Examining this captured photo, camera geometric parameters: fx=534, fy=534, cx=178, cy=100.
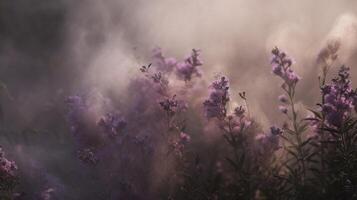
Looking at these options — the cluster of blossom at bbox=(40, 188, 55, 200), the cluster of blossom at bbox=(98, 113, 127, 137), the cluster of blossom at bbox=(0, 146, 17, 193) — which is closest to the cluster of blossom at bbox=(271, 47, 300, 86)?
the cluster of blossom at bbox=(98, 113, 127, 137)

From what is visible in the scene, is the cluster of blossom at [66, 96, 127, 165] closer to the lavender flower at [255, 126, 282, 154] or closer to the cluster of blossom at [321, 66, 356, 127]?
the lavender flower at [255, 126, 282, 154]

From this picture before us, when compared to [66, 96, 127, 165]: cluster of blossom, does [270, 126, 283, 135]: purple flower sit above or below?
below

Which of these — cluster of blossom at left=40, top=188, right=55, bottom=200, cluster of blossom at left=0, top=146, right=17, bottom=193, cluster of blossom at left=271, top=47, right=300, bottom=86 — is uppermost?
cluster of blossom at left=271, top=47, right=300, bottom=86

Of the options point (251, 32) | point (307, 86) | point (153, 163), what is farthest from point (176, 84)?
point (251, 32)

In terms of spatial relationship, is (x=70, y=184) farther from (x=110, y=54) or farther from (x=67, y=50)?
(x=67, y=50)

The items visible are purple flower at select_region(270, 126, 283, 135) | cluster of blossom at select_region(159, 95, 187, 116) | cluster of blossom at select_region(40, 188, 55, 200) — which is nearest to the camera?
purple flower at select_region(270, 126, 283, 135)

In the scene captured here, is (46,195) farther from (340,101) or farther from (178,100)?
(340,101)

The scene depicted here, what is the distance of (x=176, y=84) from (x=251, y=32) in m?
2.72

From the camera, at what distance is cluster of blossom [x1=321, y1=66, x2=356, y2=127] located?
14.0ft

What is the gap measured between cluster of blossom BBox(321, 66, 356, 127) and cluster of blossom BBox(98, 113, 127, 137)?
1.97 m

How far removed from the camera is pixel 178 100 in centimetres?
564

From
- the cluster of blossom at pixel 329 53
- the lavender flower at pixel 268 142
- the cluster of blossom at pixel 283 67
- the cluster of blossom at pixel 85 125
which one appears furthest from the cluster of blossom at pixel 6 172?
the cluster of blossom at pixel 329 53

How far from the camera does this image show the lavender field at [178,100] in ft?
15.7

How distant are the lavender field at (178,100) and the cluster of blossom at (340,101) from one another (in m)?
0.01
